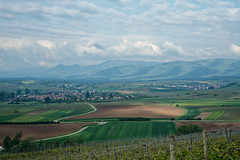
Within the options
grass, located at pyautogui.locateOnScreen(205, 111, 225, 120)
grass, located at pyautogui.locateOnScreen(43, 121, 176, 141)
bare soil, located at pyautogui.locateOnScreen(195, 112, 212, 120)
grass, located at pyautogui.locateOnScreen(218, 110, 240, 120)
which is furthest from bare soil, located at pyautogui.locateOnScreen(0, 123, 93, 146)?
grass, located at pyautogui.locateOnScreen(218, 110, 240, 120)

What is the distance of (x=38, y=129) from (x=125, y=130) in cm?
2424

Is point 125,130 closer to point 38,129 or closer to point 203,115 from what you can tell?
point 38,129

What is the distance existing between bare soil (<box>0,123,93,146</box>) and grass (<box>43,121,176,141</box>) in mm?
5384

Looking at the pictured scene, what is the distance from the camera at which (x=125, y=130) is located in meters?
68.0

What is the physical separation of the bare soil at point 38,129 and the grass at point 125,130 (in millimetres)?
5384

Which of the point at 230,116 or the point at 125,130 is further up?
the point at 230,116

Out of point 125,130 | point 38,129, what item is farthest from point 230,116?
point 38,129

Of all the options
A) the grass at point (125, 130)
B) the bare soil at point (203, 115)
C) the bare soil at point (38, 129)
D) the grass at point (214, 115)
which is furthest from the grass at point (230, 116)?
the bare soil at point (38, 129)

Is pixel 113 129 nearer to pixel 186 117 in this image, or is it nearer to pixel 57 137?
pixel 57 137

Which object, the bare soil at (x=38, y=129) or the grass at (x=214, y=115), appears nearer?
the bare soil at (x=38, y=129)

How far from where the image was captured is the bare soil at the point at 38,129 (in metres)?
64.9

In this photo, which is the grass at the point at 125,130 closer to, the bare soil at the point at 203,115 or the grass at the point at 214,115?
the bare soil at the point at 203,115

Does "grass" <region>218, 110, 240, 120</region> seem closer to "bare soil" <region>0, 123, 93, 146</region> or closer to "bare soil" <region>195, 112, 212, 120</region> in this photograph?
"bare soil" <region>195, 112, 212, 120</region>

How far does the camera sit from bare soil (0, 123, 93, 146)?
64950 mm
